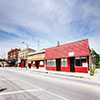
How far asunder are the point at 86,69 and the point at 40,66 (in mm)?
17410

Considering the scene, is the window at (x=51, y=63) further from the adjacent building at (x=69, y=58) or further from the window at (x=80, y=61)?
the window at (x=80, y=61)

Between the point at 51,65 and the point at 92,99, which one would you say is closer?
the point at 92,99

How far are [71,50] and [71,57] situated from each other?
5.86 ft

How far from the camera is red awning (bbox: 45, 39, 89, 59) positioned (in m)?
18.8

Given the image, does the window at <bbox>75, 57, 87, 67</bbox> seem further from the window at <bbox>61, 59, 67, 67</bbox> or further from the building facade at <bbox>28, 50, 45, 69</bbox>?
the building facade at <bbox>28, 50, 45, 69</bbox>

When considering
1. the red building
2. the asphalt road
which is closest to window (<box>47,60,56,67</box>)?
the red building

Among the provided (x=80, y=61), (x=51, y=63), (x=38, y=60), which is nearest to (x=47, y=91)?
(x=80, y=61)

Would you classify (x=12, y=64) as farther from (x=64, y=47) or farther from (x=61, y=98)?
(x=61, y=98)

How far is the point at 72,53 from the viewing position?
20641mm

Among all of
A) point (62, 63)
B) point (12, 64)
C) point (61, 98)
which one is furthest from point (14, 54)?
point (61, 98)

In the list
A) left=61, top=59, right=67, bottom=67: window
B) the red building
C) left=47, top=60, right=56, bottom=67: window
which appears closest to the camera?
the red building

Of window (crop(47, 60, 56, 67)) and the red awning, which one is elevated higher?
the red awning

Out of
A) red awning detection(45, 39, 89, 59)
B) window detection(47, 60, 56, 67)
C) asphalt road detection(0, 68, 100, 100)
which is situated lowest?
asphalt road detection(0, 68, 100, 100)

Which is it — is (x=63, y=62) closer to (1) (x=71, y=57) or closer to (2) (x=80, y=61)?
(1) (x=71, y=57)
